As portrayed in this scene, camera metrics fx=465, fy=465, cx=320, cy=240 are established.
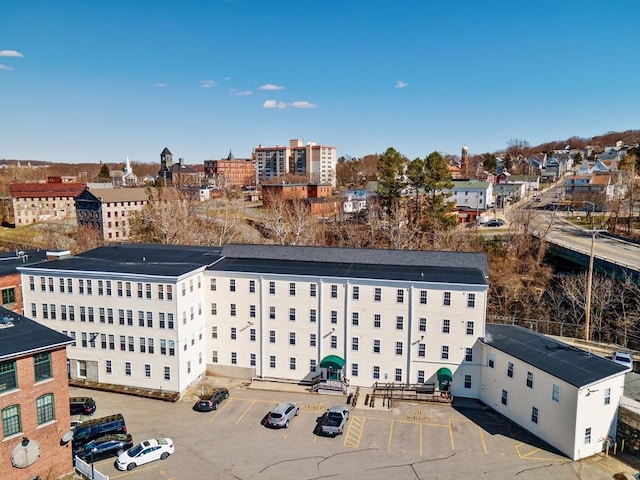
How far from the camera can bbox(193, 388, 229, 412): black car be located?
3062 centimetres

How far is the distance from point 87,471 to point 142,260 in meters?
17.9

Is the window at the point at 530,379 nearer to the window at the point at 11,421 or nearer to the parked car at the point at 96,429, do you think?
the parked car at the point at 96,429

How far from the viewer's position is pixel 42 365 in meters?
21.8

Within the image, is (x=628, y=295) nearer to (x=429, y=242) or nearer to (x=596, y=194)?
(x=429, y=242)

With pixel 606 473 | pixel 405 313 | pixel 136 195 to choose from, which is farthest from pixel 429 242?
pixel 136 195

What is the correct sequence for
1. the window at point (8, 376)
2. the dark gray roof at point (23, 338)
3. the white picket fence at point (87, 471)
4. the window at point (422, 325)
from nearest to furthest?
1. the window at point (8, 376)
2. the dark gray roof at point (23, 338)
3. the white picket fence at point (87, 471)
4. the window at point (422, 325)

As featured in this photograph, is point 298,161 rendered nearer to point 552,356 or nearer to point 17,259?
point 17,259

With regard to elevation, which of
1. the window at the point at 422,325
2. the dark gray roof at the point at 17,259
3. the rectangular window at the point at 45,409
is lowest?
the rectangular window at the point at 45,409

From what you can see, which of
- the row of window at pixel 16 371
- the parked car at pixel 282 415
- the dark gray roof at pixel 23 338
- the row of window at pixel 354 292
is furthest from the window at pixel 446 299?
the row of window at pixel 16 371

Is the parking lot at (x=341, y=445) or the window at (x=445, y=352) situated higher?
the window at (x=445, y=352)

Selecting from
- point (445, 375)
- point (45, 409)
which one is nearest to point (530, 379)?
point (445, 375)

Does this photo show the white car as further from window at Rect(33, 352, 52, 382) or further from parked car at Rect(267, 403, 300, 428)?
window at Rect(33, 352, 52, 382)

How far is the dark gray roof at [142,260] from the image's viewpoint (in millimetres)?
34500

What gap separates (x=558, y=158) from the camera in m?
158
